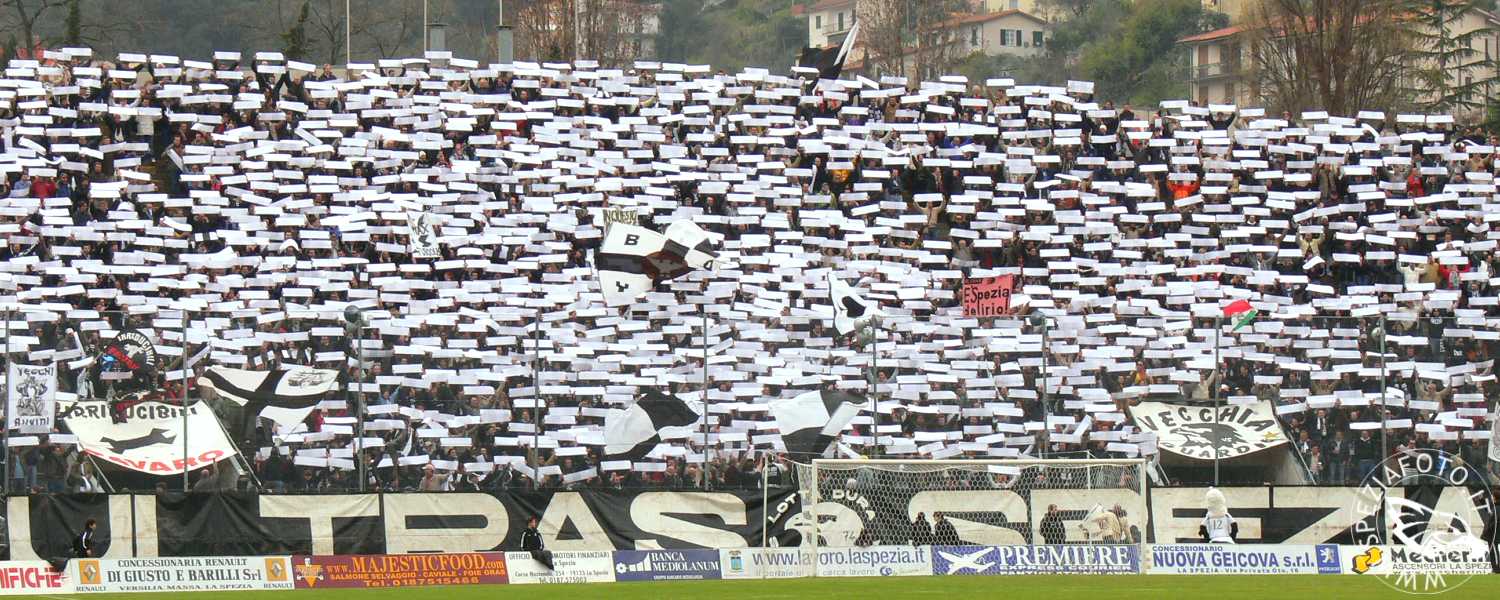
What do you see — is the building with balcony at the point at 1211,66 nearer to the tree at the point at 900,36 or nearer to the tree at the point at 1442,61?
the tree at the point at 1442,61

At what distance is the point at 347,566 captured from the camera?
79.8ft

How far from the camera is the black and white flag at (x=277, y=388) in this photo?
86.2 feet

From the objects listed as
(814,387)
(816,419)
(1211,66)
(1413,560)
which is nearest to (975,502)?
(816,419)

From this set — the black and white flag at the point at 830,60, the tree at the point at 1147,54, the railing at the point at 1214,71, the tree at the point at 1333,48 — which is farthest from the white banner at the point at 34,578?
the railing at the point at 1214,71

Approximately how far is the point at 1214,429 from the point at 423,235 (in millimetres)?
14304

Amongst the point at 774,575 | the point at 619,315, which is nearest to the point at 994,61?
the point at 619,315

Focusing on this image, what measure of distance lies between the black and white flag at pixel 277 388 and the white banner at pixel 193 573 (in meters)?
2.73

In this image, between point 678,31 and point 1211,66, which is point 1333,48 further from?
point 678,31

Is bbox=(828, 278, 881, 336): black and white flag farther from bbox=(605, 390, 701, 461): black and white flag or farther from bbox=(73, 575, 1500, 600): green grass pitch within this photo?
bbox=(73, 575, 1500, 600): green grass pitch

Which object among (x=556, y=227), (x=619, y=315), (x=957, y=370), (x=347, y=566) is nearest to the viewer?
(x=347, y=566)

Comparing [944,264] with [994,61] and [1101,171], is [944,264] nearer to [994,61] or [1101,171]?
[1101,171]

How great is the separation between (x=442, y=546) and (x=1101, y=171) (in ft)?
59.3

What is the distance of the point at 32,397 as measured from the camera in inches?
995

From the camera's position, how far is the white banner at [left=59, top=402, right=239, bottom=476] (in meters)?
25.4
